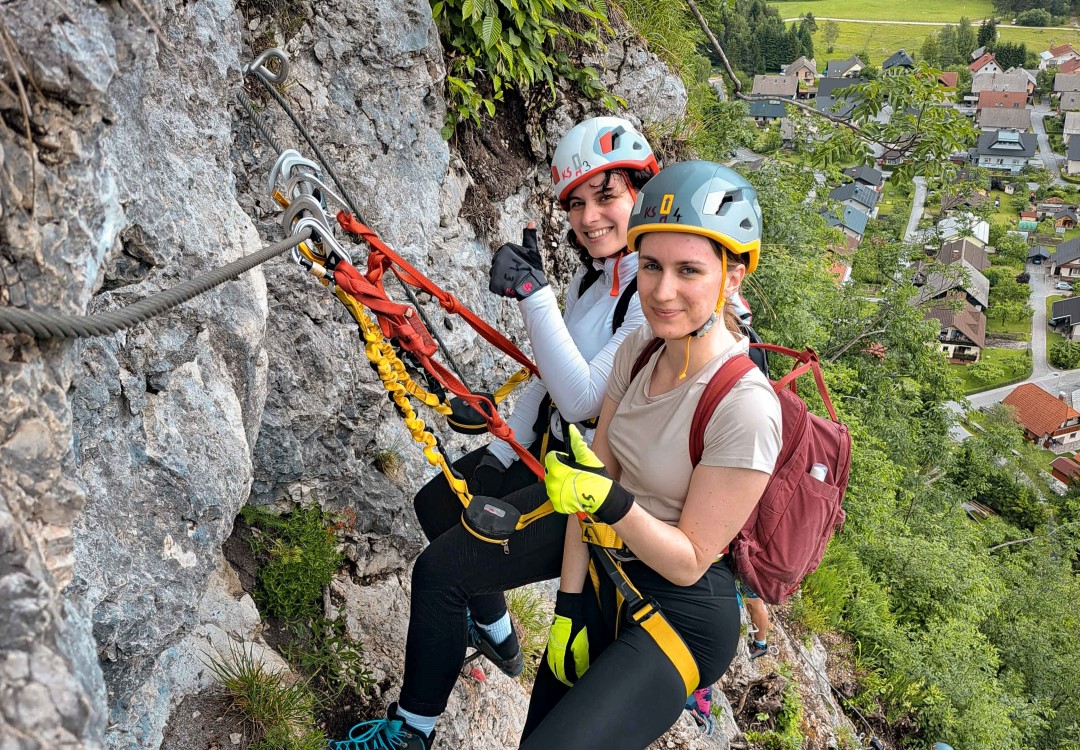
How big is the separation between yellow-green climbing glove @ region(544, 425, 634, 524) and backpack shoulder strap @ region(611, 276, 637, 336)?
93 cm

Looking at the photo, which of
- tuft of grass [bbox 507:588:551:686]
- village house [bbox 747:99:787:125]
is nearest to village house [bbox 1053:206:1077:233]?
village house [bbox 747:99:787:125]

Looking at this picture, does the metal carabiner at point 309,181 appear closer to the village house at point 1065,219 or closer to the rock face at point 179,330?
the rock face at point 179,330

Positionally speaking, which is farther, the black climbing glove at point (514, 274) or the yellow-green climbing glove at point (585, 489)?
the black climbing glove at point (514, 274)

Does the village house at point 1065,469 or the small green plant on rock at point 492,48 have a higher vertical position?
the small green plant on rock at point 492,48

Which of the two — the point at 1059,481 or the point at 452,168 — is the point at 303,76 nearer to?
the point at 452,168

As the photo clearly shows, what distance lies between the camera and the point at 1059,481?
4447 cm

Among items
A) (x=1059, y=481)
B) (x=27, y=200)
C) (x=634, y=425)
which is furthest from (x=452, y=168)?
(x=1059, y=481)

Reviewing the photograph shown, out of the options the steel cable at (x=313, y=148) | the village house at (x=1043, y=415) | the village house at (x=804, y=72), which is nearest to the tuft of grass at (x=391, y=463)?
the steel cable at (x=313, y=148)

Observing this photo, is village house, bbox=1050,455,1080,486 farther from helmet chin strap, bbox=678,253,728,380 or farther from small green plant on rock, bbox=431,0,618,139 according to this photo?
helmet chin strap, bbox=678,253,728,380

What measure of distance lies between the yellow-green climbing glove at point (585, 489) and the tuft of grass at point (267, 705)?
1958 mm

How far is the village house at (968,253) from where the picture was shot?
5838cm

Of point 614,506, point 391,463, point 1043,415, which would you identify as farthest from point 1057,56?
point 614,506

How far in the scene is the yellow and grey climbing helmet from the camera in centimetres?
257

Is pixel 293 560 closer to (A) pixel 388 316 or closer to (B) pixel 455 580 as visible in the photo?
(B) pixel 455 580
